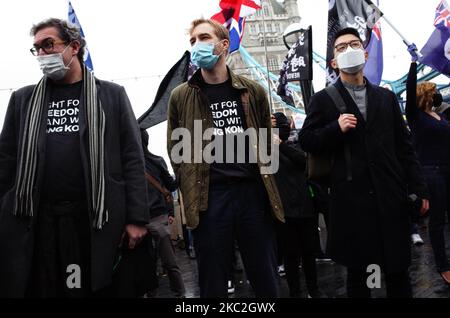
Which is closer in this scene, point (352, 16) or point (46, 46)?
point (46, 46)

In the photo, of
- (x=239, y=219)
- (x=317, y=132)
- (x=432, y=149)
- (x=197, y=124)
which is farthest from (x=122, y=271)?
(x=432, y=149)

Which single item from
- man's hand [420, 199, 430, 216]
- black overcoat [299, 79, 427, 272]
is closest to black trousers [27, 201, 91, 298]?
black overcoat [299, 79, 427, 272]

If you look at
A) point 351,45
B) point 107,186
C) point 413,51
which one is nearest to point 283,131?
point 413,51

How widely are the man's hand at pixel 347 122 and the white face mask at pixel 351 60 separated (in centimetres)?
39

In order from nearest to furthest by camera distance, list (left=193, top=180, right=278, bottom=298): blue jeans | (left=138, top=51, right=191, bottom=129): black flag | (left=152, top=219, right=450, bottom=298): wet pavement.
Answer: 1. (left=193, top=180, right=278, bottom=298): blue jeans
2. (left=152, top=219, right=450, bottom=298): wet pavement
3. (left=138, top=51, right=191, bottom=129): black flag

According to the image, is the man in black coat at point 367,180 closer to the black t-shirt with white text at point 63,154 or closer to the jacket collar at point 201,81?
the jacket collar at point 201,81

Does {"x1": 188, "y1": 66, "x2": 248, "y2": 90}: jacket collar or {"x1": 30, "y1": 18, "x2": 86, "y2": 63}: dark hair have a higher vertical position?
{"x1": 30, "y1": 18, "x2": 86, "y2": 63}: dark hair

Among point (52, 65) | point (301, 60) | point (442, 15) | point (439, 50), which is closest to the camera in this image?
point (52, 65)

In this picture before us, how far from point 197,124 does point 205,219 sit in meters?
0.54

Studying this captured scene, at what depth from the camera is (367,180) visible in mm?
2752

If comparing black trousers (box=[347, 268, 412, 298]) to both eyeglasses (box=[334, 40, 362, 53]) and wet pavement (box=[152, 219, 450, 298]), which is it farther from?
eyeglasses (box=[334, 40, 362, 53])

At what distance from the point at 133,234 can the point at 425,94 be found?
3.25 meters

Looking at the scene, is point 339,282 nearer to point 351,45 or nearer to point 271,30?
point 351,45

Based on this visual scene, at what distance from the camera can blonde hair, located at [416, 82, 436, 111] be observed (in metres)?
4.43
